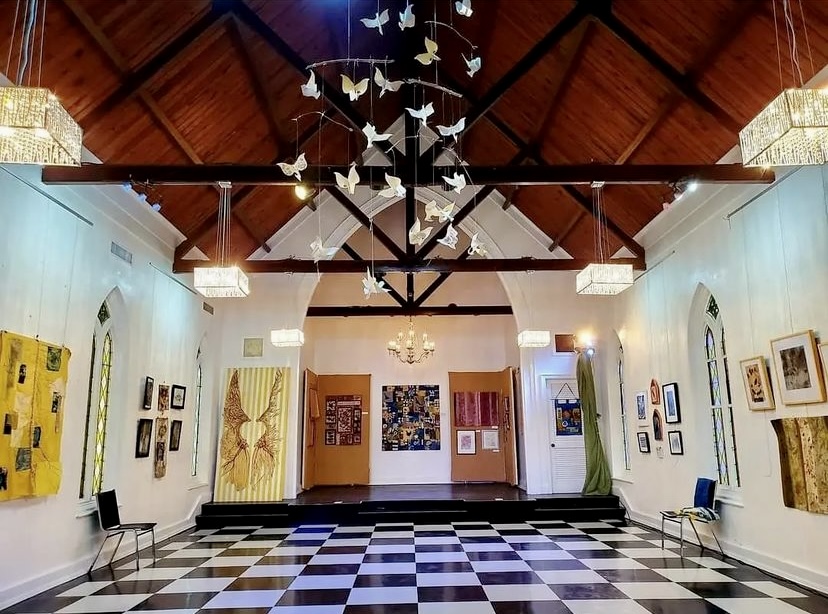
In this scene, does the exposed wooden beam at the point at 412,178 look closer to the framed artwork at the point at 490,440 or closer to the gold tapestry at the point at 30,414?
the gold tapestry at the point at 30,414

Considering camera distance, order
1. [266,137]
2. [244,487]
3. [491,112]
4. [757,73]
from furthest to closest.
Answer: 1. [244,487]
2. [491,112]
3. [266,137]
4. [757,73]

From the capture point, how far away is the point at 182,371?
8.66 metres

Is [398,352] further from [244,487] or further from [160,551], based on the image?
[160,551]

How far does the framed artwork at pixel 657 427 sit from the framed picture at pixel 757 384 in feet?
7.03

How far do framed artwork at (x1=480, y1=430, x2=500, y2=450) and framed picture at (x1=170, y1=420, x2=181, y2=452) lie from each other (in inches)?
258

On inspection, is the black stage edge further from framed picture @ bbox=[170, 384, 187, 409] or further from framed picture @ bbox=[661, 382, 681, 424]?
framed picture @ bbox=[661, 382, 681, 424]

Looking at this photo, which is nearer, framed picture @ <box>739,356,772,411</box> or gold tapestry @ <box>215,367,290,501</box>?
framed picture @ <box>739,356,772,411</box>

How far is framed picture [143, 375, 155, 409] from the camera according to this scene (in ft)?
24.3

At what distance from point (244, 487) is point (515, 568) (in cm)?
545

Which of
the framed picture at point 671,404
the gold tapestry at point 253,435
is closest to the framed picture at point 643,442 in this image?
the framed picture at point 671,404

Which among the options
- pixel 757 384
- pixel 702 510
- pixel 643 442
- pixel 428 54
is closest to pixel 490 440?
pixel 643 442

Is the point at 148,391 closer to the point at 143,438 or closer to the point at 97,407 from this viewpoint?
the point at 143,438

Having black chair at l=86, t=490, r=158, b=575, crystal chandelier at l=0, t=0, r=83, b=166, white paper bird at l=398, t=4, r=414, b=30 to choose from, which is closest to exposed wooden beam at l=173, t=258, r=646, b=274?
black chair at l=86, t=490, r=158, b=575

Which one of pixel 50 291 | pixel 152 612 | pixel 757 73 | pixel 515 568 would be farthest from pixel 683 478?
pixel 50 291
